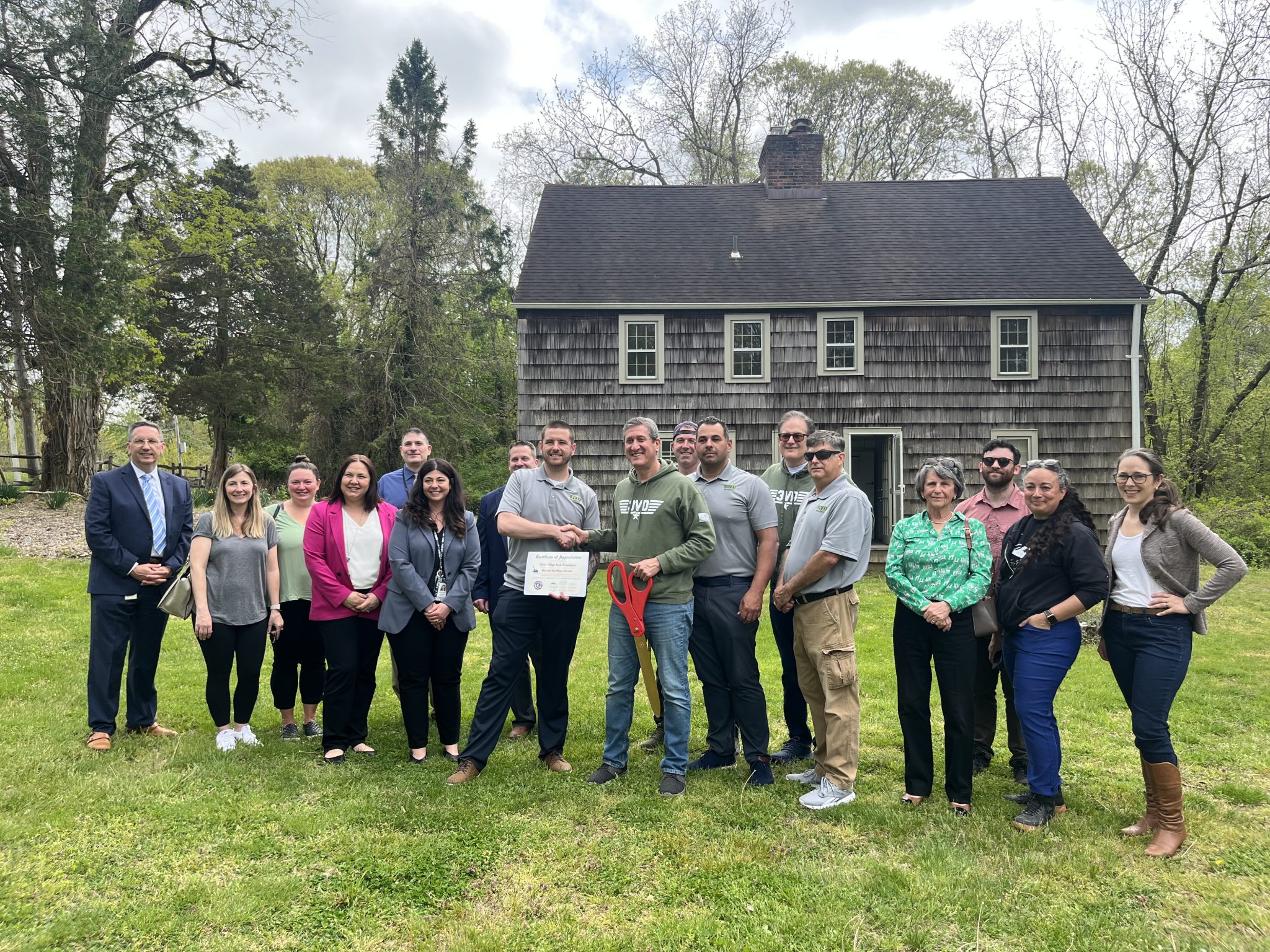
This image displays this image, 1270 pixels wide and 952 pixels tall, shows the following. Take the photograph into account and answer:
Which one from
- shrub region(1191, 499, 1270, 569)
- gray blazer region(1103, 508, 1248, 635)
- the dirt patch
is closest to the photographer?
gray blazer region(1103, 508, 1248, 635)

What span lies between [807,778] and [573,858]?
5.45 ft

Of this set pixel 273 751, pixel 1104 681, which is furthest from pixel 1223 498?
pixel 273 751

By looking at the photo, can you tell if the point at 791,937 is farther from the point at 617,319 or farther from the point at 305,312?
the point at 305,312

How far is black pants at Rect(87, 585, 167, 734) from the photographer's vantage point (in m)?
5.10

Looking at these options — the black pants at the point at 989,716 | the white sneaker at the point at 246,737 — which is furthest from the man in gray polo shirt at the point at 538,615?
the black pants at the point at 989,716

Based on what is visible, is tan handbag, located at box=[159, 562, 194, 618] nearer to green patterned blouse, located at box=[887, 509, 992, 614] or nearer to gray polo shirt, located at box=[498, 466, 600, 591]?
gray polo shirt, located at box=[498, 466, 600, 591]

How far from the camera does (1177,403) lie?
20.8 meters

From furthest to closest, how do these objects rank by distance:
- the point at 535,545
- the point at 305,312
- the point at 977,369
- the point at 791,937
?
the point at 305,312, the point at 977,369, the point at 535,545, the point at 791,937

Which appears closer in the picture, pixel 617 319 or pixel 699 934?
pixel 699 934

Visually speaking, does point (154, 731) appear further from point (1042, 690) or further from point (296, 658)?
point (1042, 690)

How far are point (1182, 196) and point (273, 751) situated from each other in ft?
86.3

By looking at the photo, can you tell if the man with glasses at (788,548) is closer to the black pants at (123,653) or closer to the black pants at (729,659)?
the black pants at (729,659)

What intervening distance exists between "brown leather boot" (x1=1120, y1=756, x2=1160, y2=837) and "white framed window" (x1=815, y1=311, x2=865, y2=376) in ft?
38.2

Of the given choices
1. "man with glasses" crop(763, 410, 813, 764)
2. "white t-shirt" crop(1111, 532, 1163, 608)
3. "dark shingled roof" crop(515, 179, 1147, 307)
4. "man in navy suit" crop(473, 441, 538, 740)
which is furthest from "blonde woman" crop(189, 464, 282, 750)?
"dark shingled roof" crop(515, 179, 1147, 307)
